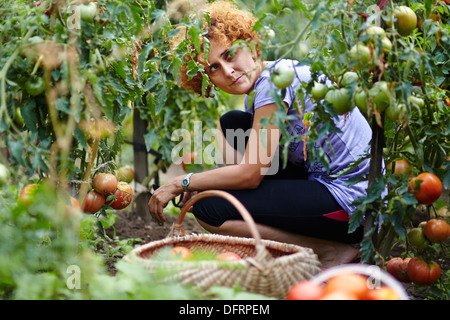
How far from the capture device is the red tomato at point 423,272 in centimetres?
162

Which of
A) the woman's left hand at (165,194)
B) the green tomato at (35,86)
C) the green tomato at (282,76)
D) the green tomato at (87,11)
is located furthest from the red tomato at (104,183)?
the green tomato at (282,76)

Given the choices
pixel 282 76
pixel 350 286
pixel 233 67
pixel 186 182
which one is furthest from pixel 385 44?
pixel 186 182

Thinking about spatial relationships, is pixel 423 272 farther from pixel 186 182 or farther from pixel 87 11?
pixel 87 11

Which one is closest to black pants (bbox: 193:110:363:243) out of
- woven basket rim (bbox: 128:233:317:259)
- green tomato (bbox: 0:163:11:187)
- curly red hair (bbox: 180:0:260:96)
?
woven basket rim (bbox: 128:233:317:259)

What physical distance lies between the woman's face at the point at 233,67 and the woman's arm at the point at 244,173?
0.68 ft

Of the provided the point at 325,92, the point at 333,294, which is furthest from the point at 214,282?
the point at 325,92

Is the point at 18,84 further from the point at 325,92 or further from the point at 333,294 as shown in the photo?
the point at 333,294

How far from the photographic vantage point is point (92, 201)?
1853 mm

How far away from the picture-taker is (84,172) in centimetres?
186

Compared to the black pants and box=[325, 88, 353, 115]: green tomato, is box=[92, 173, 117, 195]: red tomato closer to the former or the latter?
the black pants

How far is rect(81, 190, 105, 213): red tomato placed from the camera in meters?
1.85

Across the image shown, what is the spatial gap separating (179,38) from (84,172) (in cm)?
72

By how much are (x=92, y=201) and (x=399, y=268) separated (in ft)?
3.72

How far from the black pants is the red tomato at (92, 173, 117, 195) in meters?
0.38
